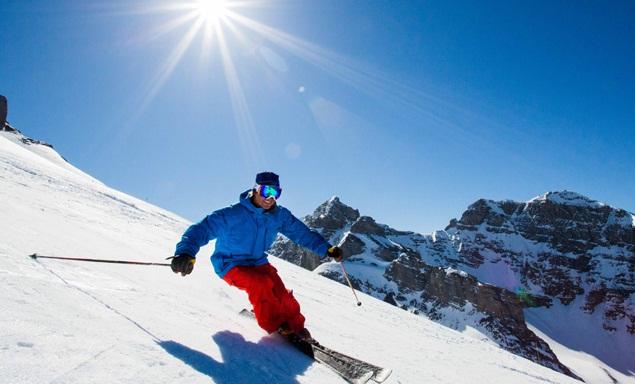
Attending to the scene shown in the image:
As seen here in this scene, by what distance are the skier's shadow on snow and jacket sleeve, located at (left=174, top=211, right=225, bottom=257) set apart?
977mm

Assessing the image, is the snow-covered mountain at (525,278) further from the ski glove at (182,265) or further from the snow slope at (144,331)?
the ski glove at (182,265)

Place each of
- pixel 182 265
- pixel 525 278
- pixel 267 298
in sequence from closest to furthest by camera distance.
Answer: pixel 182 265
pixel 267 298
pixel 525 278

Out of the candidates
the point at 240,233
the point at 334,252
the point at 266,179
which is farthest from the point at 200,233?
the point at 334,252

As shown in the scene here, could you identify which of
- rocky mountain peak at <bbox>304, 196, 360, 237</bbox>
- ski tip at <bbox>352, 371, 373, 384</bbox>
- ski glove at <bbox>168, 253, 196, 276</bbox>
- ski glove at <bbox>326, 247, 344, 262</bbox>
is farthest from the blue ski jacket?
rocky mountain peak at <bbox>304, 196, 360, 237</bbox>

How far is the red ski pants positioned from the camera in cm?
405

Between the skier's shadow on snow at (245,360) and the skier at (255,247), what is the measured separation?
47 centimetres

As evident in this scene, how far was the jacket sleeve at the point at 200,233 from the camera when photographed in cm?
392

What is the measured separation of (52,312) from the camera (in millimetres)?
2311

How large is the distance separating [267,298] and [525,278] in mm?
214379

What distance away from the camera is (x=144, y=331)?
8.79ft

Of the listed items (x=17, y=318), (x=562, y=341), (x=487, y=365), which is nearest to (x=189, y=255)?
(x=17, y=318)

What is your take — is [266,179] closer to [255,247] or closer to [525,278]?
[255,247]

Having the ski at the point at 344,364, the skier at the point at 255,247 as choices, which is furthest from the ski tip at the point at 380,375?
the skier at the point at 255,247

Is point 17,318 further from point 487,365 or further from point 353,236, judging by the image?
point 353,236
